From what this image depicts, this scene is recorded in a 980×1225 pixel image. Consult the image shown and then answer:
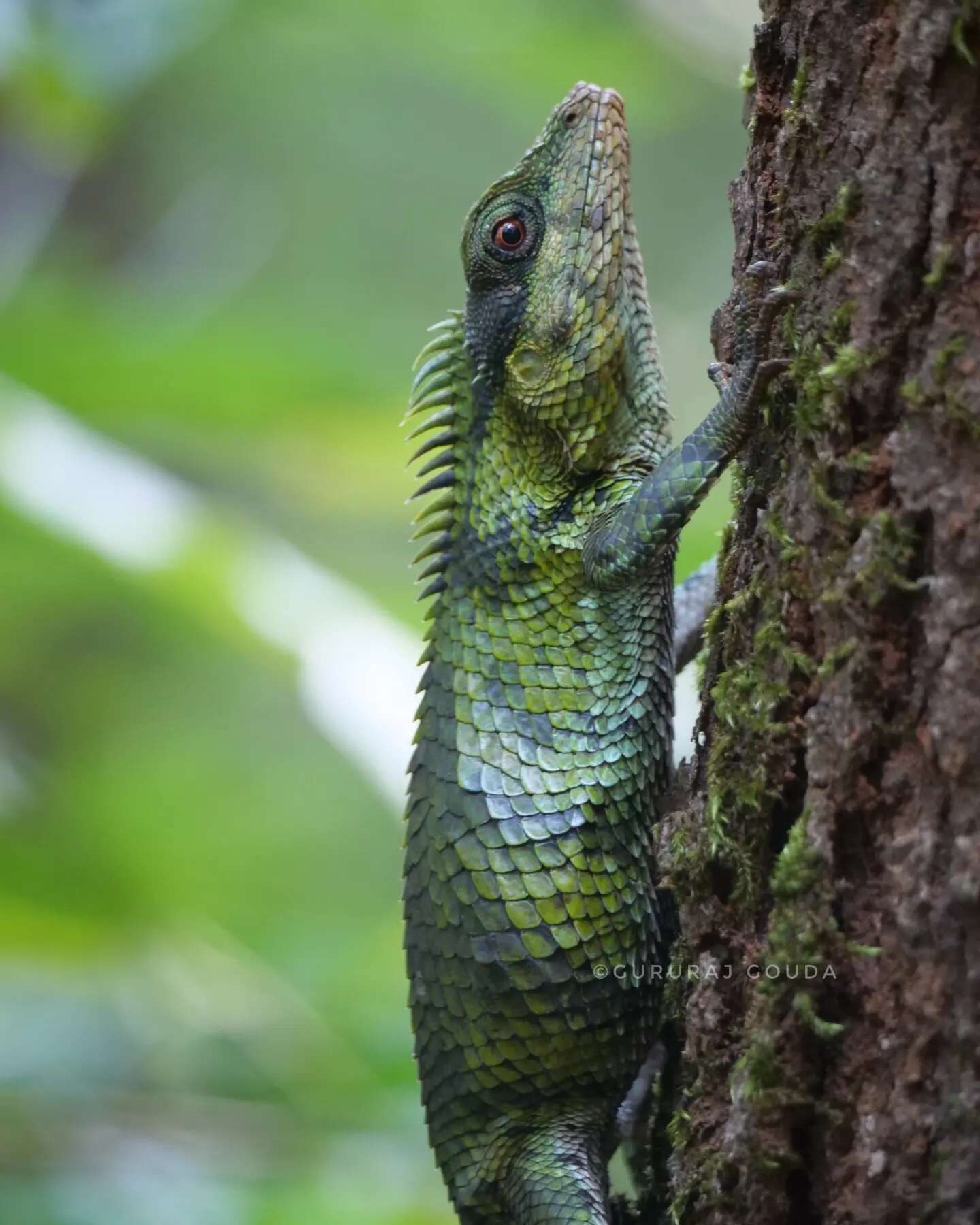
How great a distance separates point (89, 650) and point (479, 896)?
10612 millimetres

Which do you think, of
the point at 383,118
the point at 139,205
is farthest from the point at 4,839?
the point at 383,118

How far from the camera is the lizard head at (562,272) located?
3859 millimetres

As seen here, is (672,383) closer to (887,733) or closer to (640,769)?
(640,769)

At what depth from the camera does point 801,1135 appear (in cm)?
235

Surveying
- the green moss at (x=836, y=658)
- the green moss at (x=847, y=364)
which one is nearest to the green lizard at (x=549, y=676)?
the green moss at (x=847, y=364)

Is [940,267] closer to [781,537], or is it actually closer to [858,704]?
[781,537]

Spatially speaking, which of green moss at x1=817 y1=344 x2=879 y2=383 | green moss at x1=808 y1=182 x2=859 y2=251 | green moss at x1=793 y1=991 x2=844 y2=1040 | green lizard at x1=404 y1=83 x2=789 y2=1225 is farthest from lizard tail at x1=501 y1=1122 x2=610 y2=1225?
green moss at x1=808 y1=182 x2=859 y2=251

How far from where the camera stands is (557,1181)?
3164 millimetres

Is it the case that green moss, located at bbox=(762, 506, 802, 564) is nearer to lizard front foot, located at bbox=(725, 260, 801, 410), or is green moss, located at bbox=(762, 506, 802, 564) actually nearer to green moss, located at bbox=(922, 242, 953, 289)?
lizard front foot, located at bbox=(725, 260, 801, 410)

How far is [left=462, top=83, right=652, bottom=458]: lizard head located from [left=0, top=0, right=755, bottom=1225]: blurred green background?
1.38 metres

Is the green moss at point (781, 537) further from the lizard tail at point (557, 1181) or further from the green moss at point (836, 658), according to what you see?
the lizard tail at point (557, 1181)

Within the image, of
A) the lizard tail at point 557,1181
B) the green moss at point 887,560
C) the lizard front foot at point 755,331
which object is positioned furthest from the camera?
the lizard tail at point 557,1181

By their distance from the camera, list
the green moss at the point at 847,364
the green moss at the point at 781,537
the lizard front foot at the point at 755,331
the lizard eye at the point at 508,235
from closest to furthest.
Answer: the green moss at the point at 847,364 < the green moss at the point at 781,537 < the lizard front foot at the point at 755,331 < the lizard eye at the point at 508,235

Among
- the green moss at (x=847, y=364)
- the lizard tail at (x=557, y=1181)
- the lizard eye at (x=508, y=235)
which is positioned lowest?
the lizard tail at (x=557, y=1181)
